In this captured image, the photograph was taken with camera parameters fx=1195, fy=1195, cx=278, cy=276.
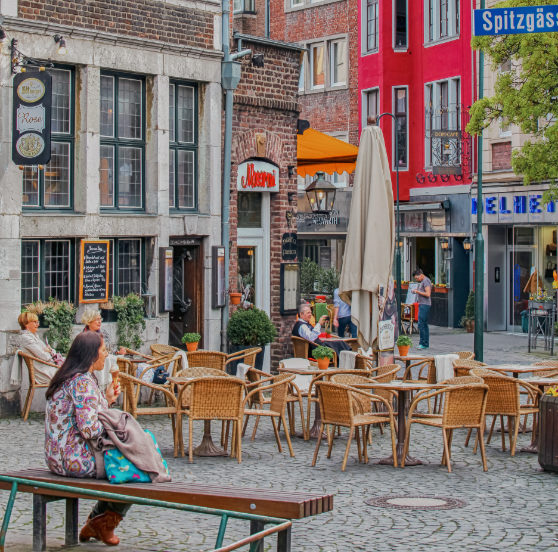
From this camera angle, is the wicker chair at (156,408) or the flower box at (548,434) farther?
the wicker chair at (156,408)

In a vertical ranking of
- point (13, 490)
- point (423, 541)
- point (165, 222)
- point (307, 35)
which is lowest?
point (423, 541)

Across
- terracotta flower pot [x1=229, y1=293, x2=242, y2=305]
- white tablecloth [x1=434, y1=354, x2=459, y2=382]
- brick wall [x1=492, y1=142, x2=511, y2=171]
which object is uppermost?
brick wall [x1=492, y1=142, x2=511, y2=171]

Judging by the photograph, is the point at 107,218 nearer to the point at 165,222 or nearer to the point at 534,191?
the point at 165,222

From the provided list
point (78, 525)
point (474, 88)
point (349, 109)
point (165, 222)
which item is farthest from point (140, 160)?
point (349, 109)

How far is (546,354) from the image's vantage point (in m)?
24.5

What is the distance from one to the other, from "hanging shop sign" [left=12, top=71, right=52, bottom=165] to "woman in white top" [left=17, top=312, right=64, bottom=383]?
1.93 metres

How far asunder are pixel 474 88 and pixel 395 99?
4.75 meters

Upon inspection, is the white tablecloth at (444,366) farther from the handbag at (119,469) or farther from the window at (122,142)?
the handbag at (119,469)

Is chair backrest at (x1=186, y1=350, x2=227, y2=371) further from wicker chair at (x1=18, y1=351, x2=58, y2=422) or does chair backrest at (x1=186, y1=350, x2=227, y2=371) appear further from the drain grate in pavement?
the drain grate in pavement

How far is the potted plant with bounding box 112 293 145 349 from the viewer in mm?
16406

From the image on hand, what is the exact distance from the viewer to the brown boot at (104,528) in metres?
8.19

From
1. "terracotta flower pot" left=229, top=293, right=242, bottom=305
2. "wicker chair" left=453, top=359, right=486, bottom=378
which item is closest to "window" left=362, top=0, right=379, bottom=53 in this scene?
"terracotta flower pot" left=229, top=293, right=242, bottom=305

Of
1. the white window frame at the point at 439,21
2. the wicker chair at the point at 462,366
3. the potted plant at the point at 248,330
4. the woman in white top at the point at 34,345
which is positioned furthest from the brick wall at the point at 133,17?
the white window frame at the point at 439,21

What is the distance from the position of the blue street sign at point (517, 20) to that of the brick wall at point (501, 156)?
19.6 m
